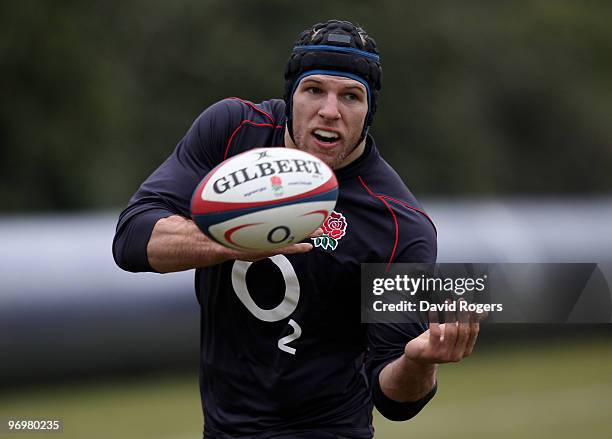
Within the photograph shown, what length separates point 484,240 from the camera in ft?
46.9

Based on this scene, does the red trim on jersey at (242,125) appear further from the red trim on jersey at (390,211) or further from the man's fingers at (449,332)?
Result: the man's fingers at (449,332)

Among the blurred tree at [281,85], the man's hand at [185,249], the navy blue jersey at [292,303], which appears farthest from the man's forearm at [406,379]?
the blurred tree at [281,85]

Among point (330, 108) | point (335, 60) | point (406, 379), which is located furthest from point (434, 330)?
point (335, 60)

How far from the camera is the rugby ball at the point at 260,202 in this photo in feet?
14.2

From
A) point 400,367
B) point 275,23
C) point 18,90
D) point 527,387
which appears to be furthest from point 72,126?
point 400,367

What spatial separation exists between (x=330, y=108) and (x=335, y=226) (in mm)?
571

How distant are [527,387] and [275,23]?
12444 mm

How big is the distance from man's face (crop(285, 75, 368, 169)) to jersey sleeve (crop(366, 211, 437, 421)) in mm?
484

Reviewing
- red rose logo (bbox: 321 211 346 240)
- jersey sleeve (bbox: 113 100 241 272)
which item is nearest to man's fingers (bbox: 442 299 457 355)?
red rose logo (bbox: 321 211 346 240)

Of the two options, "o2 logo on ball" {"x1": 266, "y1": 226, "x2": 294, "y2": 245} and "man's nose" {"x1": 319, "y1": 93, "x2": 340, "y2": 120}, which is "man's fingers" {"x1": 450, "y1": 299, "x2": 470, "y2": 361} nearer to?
"o2 logo on ball" {"x1": 266, "y1": 226, "x2": 294, "y2": 245}

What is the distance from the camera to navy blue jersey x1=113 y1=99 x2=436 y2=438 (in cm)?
529

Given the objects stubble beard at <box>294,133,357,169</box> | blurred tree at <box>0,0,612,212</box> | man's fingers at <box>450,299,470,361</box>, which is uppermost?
blurred tree at <box>0,0,612,212</box>

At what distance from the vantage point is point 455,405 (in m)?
11.0

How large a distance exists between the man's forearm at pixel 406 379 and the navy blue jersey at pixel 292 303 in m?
0.11
